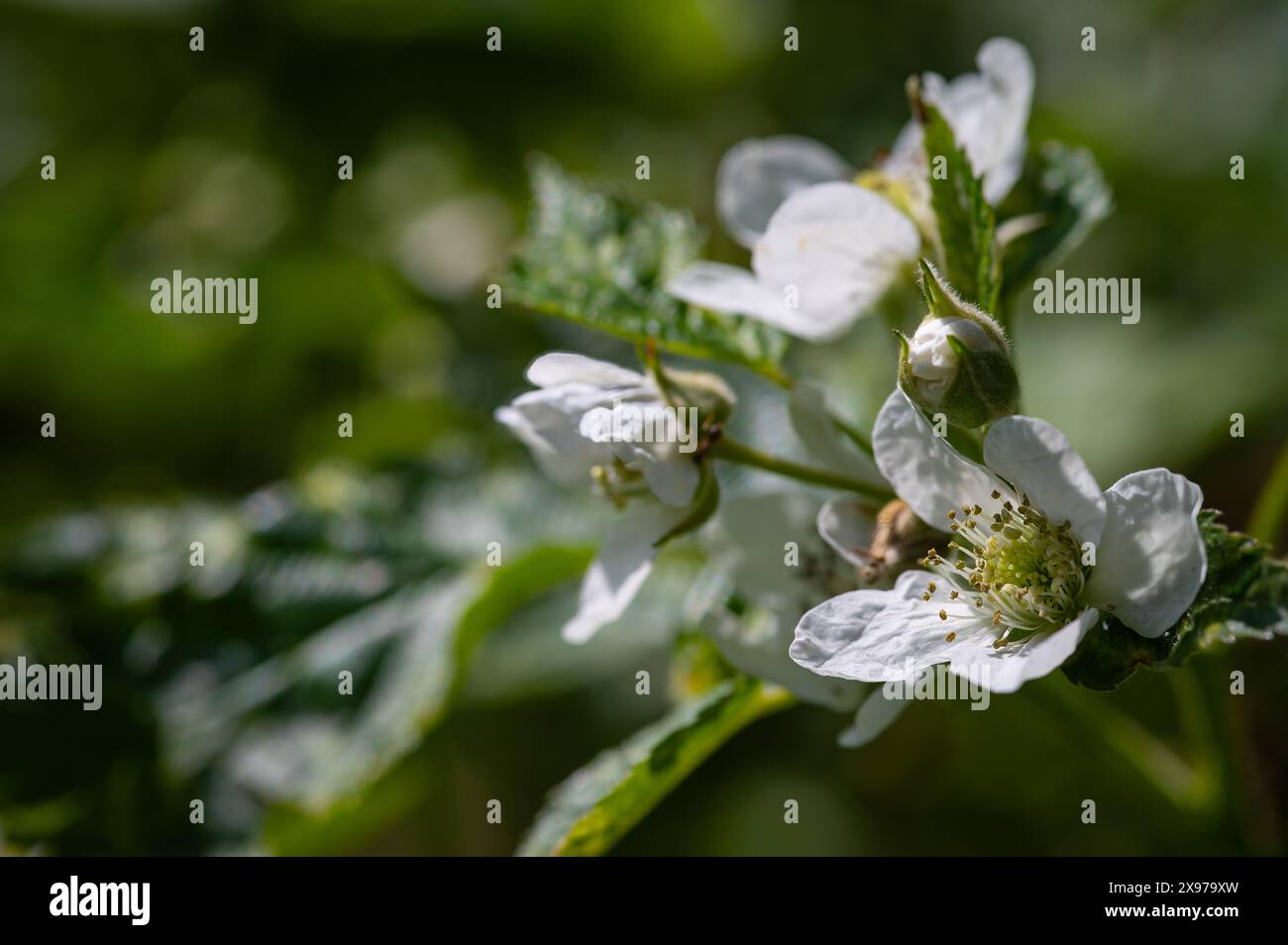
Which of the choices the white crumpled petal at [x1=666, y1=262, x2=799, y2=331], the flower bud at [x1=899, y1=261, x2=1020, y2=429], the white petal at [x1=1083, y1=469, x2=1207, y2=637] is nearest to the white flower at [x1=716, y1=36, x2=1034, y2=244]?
the white crumpled petal at [x1=666, y1=262, x2=799, y2=331]

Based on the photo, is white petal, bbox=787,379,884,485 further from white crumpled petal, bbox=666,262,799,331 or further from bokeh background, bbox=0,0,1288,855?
bokeh background, bbox=0,0,1288,855

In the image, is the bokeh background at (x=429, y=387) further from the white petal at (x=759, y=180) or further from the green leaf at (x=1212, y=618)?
the green leaf at (x=1212, y=618)

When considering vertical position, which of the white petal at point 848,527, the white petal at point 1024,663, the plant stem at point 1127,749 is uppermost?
the white petal at point 848,527

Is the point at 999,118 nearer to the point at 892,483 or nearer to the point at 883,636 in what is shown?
the point at 892,483

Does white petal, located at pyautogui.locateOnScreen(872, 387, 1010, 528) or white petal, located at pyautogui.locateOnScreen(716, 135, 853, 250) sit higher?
white petal, located at pyautogui.locateOnScreen(716, 135, 853, 250)

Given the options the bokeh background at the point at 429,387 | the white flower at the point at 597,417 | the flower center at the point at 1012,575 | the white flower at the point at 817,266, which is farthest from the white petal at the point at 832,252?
the bokeh background at the point at 429,387
